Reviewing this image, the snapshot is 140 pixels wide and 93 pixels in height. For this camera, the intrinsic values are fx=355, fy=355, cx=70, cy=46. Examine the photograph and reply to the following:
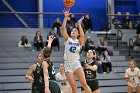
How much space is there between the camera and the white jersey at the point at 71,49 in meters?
7.63

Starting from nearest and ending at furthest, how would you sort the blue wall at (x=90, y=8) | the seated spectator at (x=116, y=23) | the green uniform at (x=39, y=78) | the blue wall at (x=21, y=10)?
the green uniform at (x=39, y=78), the seated spectator at (x=116, y=23), the blue wall at (x=21, y=10), the blue wall at (x=90, y=8)

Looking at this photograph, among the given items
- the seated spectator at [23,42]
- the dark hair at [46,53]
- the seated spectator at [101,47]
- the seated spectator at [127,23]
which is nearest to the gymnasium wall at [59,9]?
the seated spectator at [127,23]

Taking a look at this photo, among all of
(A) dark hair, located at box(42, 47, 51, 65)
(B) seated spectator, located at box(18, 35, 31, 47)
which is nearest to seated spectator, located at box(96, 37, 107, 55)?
(B) seated spectator, located at box(18, 35, 31, 47)

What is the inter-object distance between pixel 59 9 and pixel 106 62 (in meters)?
6.33

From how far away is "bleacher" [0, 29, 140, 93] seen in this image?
1333cm

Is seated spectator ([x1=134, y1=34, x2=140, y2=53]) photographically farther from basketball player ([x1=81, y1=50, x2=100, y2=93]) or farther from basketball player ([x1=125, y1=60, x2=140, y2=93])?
basketball player ([x1=81, y1=50, x2=100, y2=93])

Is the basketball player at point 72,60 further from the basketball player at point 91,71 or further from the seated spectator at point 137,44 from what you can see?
the seated spectator at point 137,44

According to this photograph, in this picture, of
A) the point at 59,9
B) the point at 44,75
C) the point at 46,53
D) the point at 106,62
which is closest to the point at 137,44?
the point at 106,62

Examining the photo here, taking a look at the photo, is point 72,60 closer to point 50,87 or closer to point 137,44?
point 50,87

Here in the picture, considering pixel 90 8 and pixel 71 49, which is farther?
pixel 90 8

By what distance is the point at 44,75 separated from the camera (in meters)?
6.60

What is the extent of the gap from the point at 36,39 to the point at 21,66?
5.38 feet

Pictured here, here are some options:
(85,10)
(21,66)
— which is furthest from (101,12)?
(21,66)

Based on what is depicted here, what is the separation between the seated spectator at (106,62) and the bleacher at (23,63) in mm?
244
